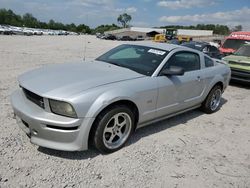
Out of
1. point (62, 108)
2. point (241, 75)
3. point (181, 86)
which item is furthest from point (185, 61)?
→ point (241, 75)

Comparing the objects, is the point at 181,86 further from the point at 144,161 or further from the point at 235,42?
the point at 235,42

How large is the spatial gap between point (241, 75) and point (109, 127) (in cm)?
655

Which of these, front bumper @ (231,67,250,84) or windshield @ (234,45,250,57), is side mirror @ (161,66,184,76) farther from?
windshield @ (234,45,250,57)

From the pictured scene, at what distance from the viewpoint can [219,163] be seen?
345cm

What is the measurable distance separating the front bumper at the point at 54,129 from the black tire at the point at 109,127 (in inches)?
5.7

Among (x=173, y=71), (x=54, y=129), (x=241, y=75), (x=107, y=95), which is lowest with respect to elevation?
(x=54, y=129)

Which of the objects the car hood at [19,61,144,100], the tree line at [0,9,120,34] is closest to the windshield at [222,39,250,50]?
the car hood at [19,61,144,100]

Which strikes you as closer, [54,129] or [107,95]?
[54,129]

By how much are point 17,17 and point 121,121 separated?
118m

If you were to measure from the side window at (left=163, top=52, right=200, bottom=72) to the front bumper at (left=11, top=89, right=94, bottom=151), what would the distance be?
5.90ft

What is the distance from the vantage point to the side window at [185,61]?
4148 millimetres

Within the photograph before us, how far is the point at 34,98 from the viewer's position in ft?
10.3

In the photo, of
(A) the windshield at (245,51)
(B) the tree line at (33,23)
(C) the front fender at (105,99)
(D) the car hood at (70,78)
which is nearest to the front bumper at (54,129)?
(C) the front fender at (105,99)

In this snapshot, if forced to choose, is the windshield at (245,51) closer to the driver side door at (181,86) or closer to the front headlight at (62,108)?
the driver side door at (181,86)
